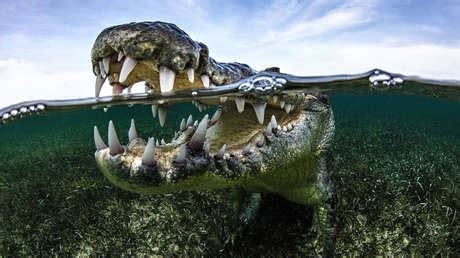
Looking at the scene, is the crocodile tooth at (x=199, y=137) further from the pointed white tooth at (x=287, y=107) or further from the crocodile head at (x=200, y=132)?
the pointed white tooth at (x=287, y=107)

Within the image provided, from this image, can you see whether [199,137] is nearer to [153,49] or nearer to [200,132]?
[200,132]

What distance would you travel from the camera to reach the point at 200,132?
2.91 metres

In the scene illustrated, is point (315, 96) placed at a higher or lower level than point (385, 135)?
higher

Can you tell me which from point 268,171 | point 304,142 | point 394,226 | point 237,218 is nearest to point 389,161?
point 394,226

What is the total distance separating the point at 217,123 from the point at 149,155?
150cm

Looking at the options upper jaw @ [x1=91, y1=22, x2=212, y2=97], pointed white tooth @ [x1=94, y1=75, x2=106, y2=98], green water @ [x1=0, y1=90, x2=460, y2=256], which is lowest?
green water @ [x1=0, y1=90, x2=460, y2=256]

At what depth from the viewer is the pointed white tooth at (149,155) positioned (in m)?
2.80

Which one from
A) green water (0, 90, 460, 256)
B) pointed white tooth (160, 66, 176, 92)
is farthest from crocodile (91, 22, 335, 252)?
green water (0, 90, 460, 256)

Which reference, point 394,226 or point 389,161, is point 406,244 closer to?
point 394,226

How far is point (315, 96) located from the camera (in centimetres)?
445

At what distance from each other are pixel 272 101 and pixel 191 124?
730 mm

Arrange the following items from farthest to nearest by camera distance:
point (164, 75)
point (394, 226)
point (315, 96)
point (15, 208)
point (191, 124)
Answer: point (15, 208) < point (394, 226) < point (315, 96) < point (191, 124) < point (164, 75)

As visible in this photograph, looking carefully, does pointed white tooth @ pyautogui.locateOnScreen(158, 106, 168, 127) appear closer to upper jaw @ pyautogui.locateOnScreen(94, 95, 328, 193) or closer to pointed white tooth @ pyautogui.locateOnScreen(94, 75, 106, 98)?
pointed white tooth @ pyautogui.locateOnScreen(94, 75, 106, 98)

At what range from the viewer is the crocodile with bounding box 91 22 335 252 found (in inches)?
114
